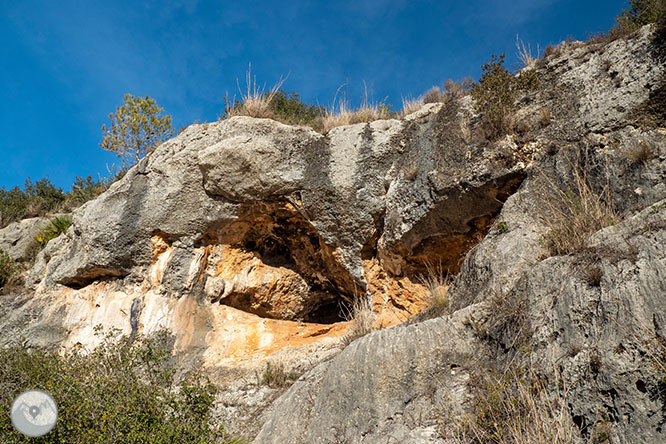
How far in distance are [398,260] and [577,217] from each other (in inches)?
152

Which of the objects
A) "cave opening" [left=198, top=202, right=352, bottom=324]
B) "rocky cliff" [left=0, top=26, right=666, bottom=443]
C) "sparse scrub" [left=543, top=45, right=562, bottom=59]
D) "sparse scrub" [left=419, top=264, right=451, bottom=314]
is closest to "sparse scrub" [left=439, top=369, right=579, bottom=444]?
"rocky cliff" [left=0, top=26, right=666, bottom=443]

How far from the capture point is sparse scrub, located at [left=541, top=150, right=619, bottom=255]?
5562 mm

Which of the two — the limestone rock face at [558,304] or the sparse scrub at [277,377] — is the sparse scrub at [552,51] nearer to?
the limestone rock face at [558,304]

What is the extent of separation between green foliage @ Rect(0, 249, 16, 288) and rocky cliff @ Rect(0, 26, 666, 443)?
125 cm

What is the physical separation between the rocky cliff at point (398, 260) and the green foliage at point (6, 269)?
125cm

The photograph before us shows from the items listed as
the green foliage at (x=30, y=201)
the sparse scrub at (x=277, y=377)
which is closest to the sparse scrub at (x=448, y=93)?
the sparse scrub at (x=277, y=377)

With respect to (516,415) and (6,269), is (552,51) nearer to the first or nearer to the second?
(516,415)

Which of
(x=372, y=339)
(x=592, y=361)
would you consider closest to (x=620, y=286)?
(x=592, y=361)

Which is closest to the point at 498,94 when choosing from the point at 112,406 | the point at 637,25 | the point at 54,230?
the point at 637,25

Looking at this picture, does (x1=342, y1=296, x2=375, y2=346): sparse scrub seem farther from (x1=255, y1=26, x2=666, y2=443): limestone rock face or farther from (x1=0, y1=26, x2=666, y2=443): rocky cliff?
(x1=255, y1=26, x2=666, y2=443): limestone rock face

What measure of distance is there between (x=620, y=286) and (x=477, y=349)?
1.75 metres

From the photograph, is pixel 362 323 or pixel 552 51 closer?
pixel 362 323

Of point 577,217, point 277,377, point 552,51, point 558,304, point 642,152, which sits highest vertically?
point 552,51

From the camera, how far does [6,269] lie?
1190cm
